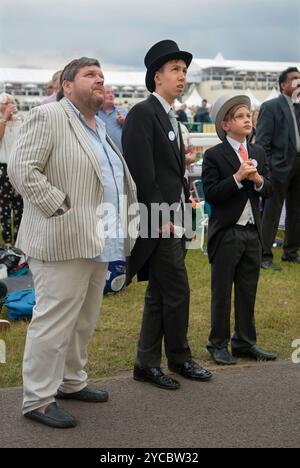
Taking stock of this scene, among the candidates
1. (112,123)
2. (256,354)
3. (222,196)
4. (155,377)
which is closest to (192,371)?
(155,377)

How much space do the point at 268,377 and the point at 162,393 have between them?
81cm

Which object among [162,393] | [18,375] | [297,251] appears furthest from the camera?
[297,251]

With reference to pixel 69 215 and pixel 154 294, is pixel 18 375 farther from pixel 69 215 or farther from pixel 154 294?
pixel 69 215

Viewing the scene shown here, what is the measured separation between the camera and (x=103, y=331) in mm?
5508

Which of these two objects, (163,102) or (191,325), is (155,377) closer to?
(191,325)

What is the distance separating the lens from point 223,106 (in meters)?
4.63

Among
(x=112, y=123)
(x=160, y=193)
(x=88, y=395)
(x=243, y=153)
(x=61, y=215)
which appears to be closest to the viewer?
(x=61, y=215)

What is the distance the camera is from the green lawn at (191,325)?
475 centimetres

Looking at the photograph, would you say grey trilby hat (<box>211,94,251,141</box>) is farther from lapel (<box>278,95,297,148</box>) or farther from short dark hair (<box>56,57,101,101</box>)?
lapel (<box>278,95,297,148</box>)

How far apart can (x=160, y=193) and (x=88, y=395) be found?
4.56 feet

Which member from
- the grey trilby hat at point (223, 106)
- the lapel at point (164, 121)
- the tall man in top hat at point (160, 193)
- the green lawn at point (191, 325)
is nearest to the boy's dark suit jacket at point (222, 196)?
the grey trilby hat at point (223, 106)

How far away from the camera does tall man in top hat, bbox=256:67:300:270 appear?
760 centimetres

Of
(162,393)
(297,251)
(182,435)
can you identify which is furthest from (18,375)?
(297,251)

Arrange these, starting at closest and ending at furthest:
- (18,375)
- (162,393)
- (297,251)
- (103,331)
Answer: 1. (162,393)
2. (18,375)
3. (103,331)
4. (297,251)
